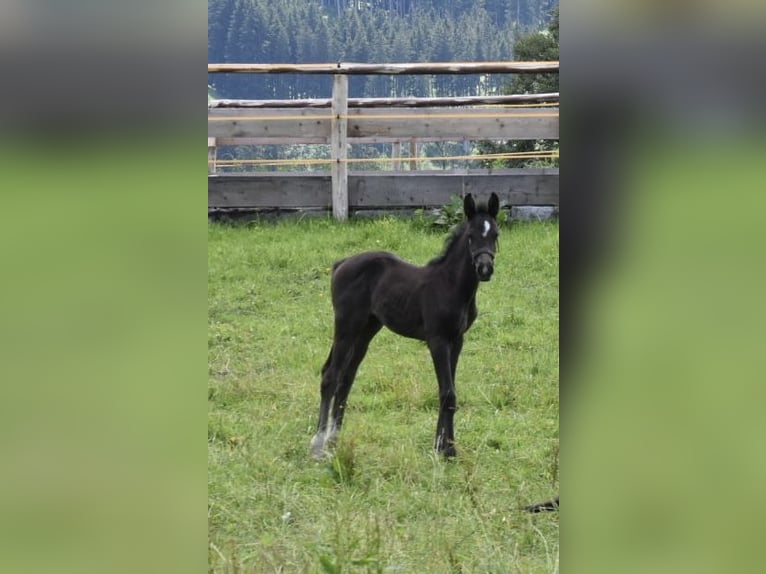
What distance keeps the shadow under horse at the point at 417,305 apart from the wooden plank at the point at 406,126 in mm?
3414

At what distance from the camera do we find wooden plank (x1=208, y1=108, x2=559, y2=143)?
22.4 feet

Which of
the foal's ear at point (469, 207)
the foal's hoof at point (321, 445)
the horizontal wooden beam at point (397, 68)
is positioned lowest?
the foal's hoof at point (321, 445)

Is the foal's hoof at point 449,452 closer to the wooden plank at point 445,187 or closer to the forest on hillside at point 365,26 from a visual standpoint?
the forest on hillside at point 365,26

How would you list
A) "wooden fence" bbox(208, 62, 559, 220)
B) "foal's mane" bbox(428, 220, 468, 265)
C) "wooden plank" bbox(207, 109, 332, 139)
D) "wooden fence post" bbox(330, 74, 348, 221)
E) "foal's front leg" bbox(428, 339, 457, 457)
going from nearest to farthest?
1. "foal's front leg" bbox(428, 339, 457, 457)
2. "foal's mane" bbox(428, 220, 468, 265)
3. "wooden fence" bbox(208, 62, 559, 220)
4. "wooden fence post" bbox(330, 74, 348, 221)
5. "wooden plank" bbox(207, 109, 332, 139)

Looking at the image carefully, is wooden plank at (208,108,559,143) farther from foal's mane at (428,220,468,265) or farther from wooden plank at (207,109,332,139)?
foal's mane at (428,220,468,265)

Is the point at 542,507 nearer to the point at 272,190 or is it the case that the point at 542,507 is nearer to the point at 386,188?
the point at 386,188

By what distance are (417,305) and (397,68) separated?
3.20 m

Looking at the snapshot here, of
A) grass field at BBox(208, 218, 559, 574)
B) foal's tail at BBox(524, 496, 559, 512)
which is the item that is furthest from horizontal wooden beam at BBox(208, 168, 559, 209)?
foal's tail at BBox(524, 496, 559, 512)

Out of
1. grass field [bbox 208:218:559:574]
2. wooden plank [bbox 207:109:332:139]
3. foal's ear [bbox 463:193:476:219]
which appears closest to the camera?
grass field [bbox 208:218:559:574]

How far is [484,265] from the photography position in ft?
10.3

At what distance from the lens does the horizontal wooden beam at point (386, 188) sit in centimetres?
651

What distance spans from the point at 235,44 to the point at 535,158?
5.23 metres

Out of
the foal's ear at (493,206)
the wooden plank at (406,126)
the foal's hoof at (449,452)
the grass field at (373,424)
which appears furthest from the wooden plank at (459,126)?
the foal's hoof at (449,452)

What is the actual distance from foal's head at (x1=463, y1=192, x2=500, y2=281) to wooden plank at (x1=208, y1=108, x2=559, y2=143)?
3574 mm
